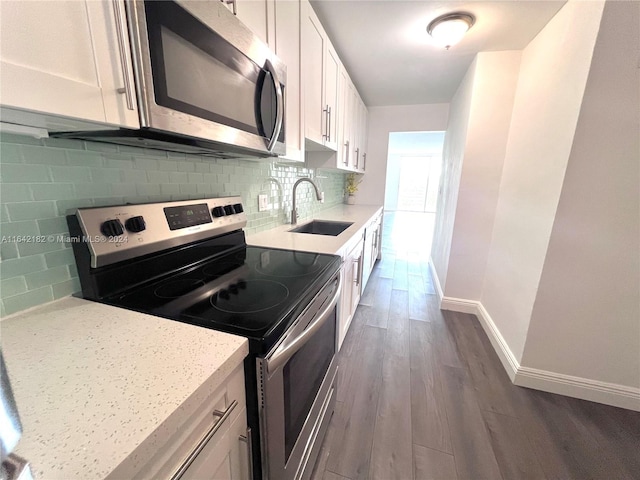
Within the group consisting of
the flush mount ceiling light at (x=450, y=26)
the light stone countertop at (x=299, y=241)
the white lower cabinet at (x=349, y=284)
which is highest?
the flush mount ceiling light at (x=450, y=26)

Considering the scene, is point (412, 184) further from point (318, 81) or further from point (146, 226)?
point (146, 226)

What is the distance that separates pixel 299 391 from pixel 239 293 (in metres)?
0.41

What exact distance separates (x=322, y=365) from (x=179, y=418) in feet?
2.65

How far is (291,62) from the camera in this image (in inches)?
54.7

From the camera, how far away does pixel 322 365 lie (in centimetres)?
116

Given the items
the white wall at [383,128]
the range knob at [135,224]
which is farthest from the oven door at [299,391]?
the white wall at [383,128]

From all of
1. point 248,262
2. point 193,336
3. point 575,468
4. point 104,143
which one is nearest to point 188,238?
point 248,262

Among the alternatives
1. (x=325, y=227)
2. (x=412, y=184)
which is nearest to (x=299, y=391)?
(x=325, y=227)

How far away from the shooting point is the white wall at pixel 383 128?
375 centimetres

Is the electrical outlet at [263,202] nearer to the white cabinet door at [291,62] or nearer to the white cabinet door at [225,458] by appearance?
the white cabinet door at [291,62]

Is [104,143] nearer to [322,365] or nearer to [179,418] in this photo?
[179,418]

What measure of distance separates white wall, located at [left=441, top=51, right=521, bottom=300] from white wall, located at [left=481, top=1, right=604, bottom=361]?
8 cm

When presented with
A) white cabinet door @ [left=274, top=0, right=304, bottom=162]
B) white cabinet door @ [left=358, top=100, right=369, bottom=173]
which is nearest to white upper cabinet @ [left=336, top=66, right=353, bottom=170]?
white cabinet door @ [left=358, top=100, right=369, bottom=173]

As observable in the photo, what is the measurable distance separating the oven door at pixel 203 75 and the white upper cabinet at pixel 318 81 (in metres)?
0.57
